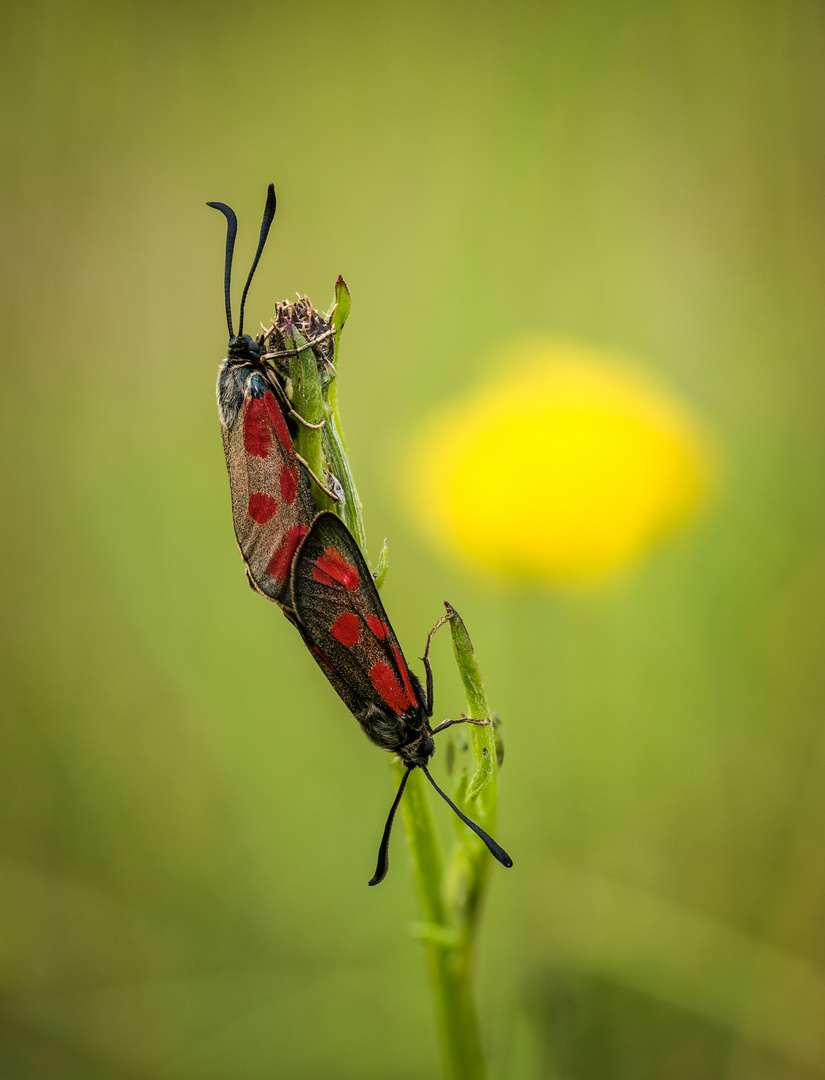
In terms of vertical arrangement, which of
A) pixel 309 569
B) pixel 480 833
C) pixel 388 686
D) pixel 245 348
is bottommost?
pixel 480 833

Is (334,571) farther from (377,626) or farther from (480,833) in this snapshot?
(480,833)

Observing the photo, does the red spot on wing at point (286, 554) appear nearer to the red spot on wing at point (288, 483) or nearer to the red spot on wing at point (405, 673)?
the red spot on wing at point (288, 483)

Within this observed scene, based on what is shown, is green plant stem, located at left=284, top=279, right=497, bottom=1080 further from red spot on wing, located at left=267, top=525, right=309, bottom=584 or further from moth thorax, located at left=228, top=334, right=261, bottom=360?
moth thorax, located at left=228, top=334, right=261, bottom=360

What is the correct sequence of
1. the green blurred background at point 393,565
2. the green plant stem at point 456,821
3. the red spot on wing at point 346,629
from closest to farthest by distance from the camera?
the green plant stem at point 456,821, the red spot on wing at point 346,629, the green blurred background at point 393,565

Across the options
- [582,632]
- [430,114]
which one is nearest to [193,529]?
[582,632]

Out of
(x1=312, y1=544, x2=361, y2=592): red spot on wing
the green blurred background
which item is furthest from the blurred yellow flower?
(x1=312, y1=544, x2=361, y2=592): red spot on wing

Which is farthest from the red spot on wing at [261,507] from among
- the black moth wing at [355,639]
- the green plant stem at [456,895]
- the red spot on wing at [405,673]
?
the green plant stem at [456,895]

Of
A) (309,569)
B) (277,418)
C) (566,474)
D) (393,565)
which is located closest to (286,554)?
(309,569)
